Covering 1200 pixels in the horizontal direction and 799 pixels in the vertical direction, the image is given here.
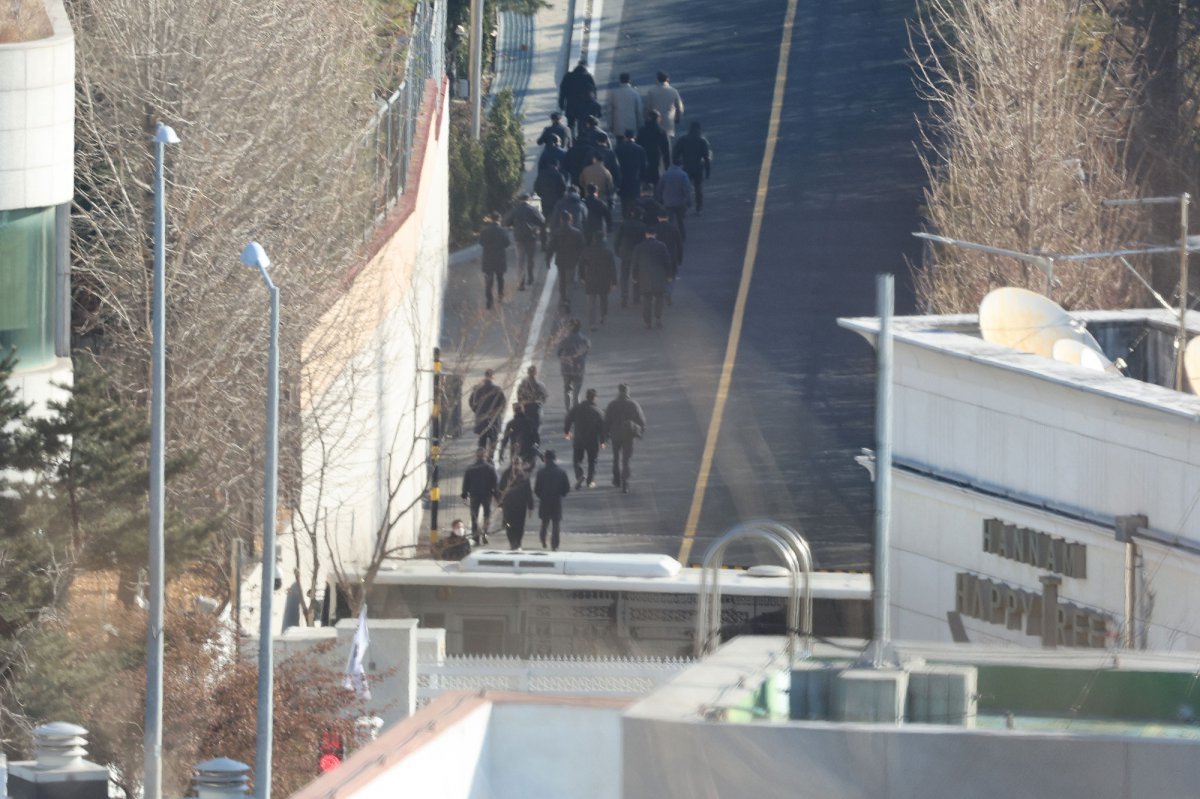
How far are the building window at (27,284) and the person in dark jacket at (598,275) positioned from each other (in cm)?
1095

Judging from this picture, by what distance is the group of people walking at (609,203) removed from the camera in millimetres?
35219

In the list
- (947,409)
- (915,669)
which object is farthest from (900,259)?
(915,669)

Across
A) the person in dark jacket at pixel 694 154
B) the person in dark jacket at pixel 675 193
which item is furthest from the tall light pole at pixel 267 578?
the person in dark jacket at pixel 694 154

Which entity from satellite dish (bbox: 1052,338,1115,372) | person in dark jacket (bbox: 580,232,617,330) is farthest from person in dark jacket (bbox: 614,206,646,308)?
satellite dish (bbox: 1052,338,1115,372)

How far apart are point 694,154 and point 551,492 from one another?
1176cm

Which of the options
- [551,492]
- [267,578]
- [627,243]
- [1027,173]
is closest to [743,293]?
[627,243]

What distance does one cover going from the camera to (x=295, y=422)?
27250 millimetres

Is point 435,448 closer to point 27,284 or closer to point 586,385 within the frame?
point 586,385

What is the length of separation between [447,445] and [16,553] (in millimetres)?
11109

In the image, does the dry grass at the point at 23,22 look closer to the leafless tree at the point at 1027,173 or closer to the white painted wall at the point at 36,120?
the white painted wall at the point at 36,120

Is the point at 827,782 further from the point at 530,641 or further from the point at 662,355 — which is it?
the point at 662,355

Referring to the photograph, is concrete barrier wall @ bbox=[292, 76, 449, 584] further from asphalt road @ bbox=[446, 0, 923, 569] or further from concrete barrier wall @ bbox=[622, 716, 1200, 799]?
concrete barrier wall @ bbox=[622, 716, 1200, 799]

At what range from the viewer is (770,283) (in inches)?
1499

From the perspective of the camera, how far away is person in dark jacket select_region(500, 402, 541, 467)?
99.3 feet
